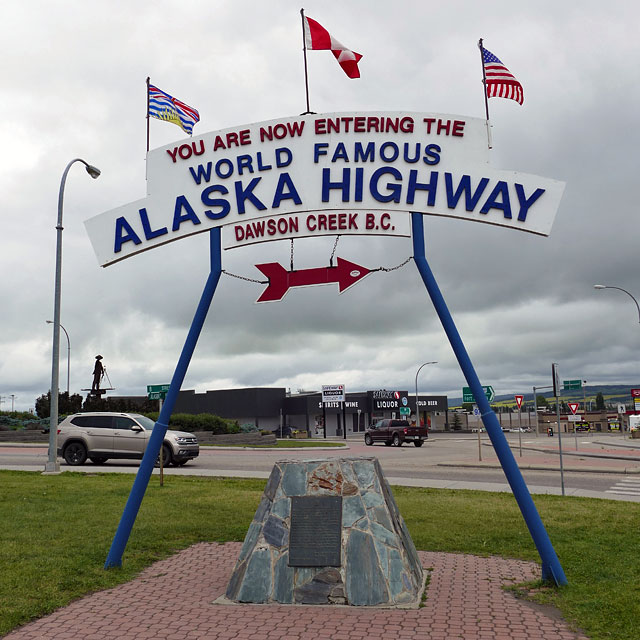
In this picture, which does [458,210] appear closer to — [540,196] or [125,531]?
[540,196]

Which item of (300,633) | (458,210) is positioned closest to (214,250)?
(458,210)

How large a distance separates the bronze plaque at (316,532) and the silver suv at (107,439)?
15379 mm

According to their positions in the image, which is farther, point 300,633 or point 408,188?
point 408,188

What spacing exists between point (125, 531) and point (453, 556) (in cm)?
437

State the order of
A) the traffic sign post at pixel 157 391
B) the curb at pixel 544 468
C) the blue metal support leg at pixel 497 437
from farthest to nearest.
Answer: the curb at pixel 544 468 < the traffic sign post at pixel 157 391 < the blue metal support leg at pixel 497 437

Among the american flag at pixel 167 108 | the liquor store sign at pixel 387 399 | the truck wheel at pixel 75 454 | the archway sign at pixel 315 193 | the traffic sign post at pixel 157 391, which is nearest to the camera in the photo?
the archway sign at pixel 315 193

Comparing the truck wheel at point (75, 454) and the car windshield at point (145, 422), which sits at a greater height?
the car windshield at point (145, 422)

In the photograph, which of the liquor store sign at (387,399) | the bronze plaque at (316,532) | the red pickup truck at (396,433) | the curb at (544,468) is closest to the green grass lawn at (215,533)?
the bronze plaque at (316,532)

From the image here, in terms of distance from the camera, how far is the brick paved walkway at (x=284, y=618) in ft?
18.5

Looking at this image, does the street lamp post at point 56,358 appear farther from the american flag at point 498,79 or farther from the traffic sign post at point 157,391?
the american flag at point 498,79

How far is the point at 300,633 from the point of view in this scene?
5.67 m

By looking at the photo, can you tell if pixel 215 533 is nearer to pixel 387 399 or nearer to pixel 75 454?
pixel 75 454

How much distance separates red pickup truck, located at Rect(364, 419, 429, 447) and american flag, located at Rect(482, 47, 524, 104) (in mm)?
33093

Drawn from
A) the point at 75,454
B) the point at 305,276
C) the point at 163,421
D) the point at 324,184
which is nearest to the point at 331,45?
the point at 324,184
